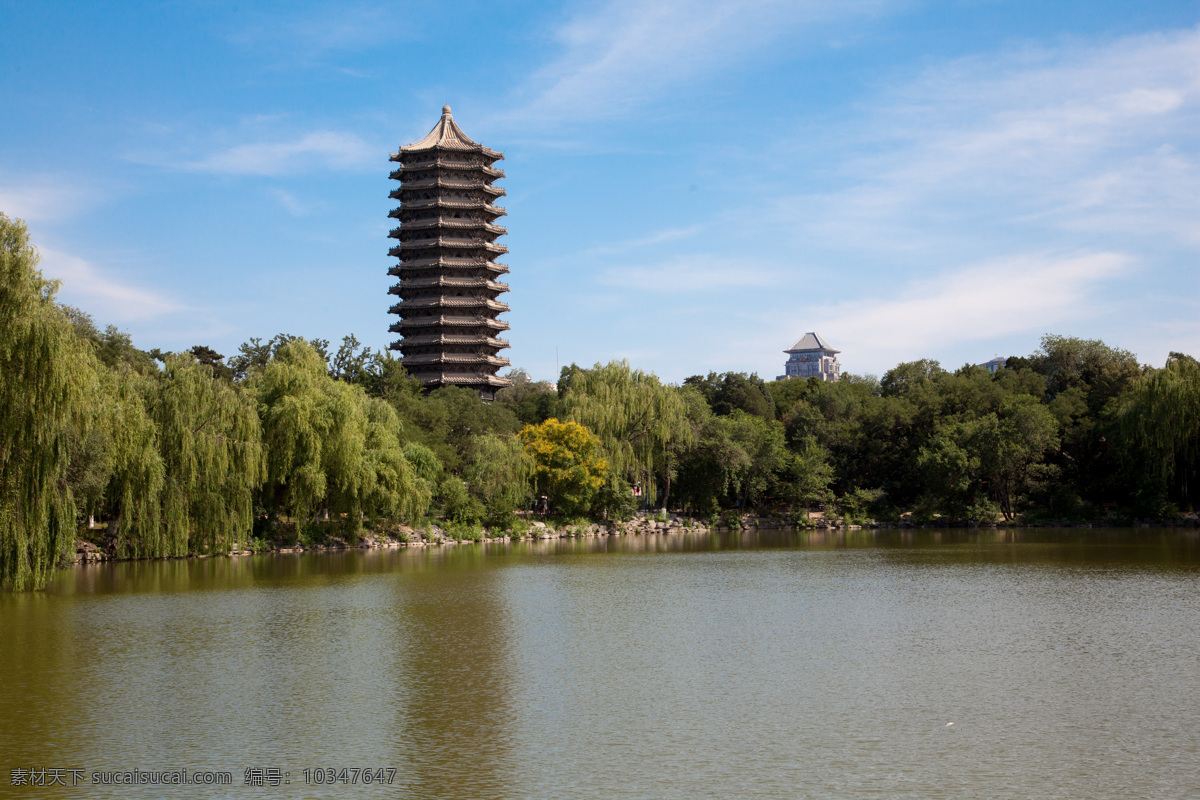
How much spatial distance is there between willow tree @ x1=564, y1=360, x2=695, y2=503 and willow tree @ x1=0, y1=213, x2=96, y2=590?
25003 mm

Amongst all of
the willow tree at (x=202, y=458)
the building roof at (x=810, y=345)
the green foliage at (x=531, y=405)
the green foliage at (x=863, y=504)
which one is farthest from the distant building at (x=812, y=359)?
the willow tree at (x=202, y=458)

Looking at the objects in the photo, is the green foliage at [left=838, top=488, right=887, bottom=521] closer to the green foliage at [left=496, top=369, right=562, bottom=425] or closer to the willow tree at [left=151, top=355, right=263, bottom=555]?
the green foliage at [left=496, top=369, right=562, bottom=425]

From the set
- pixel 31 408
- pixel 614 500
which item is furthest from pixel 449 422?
pixel 31 408

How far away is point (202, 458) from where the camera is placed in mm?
24250

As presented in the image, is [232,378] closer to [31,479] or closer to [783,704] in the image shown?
[31,479]

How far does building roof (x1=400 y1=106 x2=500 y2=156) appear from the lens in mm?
53938

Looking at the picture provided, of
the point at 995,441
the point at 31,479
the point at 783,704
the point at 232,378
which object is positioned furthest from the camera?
the point at 232,378

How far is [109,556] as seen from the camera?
24.6 metres

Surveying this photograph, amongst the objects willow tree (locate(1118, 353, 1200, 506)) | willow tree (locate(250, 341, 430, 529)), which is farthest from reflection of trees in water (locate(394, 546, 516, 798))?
willow tree (locate(1118, 353, 1200, 506))

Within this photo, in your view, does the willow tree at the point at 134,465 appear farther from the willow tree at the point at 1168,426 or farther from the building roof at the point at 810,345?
the building roof at the point at 810,345

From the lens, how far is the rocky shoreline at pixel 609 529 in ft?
94.6

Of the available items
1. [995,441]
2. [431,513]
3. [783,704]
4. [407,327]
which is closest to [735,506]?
[995,441]

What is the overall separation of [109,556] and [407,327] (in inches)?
1198

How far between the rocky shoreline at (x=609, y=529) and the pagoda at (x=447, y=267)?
16.7m
